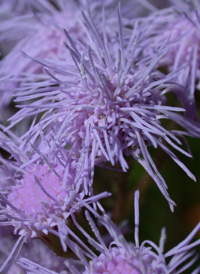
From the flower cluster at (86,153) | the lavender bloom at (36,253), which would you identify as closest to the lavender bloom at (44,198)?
the flower cluster at (86,153)

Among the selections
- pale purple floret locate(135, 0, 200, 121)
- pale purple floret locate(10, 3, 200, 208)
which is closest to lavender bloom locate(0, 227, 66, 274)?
pale purple floret locate(10, 3, 200, 208)

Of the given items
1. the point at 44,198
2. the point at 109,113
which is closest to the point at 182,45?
the point at 109,113

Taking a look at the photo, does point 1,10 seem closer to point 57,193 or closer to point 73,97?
point 73,97

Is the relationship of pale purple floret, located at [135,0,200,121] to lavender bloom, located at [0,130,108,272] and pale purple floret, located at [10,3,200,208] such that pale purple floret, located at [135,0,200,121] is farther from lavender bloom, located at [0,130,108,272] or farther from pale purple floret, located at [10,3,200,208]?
lavender bloom, located at [0,130,108,272]

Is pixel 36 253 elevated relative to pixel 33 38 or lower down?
lower down

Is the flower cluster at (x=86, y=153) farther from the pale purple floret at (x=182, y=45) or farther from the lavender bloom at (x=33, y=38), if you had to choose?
the lavender bloom at (x=33, y=38)

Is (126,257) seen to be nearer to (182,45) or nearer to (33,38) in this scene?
(182,45)

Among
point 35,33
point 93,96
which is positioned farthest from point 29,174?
point 35,33

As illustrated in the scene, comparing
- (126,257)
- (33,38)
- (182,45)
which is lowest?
(126,257)
